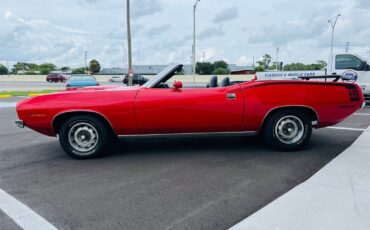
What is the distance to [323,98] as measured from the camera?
499cm

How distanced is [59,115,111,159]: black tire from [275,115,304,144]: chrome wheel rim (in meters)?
2.60

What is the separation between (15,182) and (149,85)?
222cm

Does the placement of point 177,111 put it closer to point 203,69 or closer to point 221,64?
point 203,69

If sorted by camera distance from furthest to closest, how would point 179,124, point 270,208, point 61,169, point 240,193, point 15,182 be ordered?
1. point 179,124
2. point 61,169
3. point 15,182
4. point 240,193
5. point 270,208

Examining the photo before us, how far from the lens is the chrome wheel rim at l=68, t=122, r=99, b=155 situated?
478cm

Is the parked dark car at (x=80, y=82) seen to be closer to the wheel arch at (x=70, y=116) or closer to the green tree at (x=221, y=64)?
the wheel arch at (x=70, y=116)

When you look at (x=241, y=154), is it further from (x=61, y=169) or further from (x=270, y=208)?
(x=61, y=169)

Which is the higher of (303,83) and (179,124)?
(303,83)

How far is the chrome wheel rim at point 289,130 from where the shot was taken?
501 centimetres

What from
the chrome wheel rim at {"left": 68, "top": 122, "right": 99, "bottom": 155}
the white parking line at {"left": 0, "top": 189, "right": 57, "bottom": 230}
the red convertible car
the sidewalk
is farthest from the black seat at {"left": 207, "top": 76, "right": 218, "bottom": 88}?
the white parking line at {"left": 0, "top": 189, "right": 57, "bottom": 230}

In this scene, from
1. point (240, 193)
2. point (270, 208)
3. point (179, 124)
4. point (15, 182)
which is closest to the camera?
point (270, 208)

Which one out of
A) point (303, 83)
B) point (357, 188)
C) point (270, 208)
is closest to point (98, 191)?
point (270, 208)

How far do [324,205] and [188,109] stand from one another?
7.50 ft

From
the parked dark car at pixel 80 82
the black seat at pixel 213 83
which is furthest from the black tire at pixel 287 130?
the parked dark car at pixel 80 82
